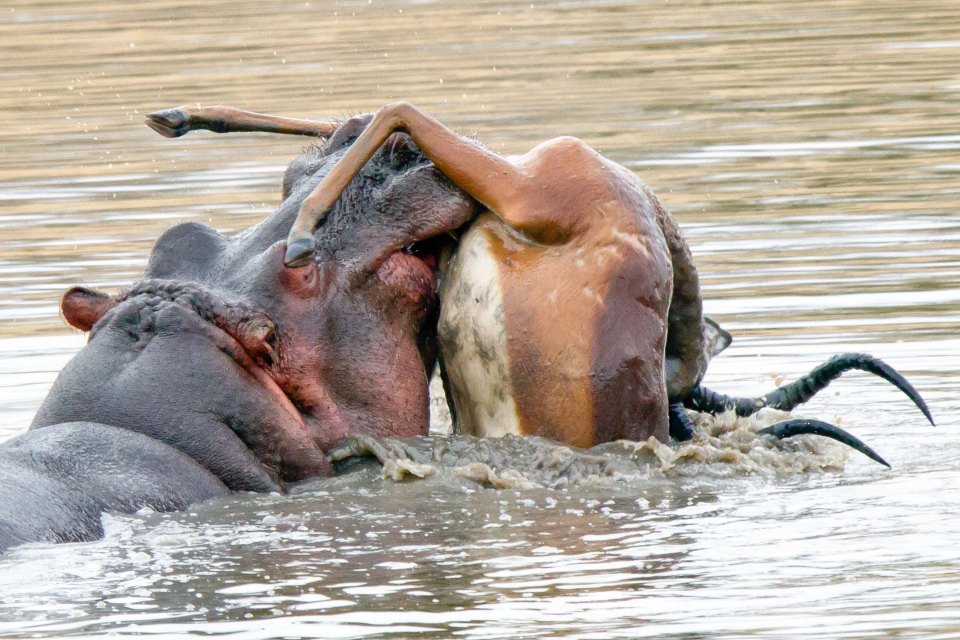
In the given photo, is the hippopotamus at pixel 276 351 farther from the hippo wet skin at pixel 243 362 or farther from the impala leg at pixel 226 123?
the impala leg at pixel 226 123

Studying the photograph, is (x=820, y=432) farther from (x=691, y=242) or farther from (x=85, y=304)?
(x=691, y=242)

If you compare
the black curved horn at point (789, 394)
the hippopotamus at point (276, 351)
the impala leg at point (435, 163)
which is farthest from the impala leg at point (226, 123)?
the black curved horn at point (789, 394)

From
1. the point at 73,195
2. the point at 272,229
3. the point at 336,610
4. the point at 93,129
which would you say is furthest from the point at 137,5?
the point at 336,610

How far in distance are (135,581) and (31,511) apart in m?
0.44

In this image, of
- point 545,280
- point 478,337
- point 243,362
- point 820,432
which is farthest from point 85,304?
point 820,432

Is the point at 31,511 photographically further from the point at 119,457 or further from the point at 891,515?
the point at 891,515

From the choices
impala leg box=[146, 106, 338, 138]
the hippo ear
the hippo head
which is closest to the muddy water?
the hippo head

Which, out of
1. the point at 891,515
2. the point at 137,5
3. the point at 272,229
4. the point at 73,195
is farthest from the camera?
the point at 137,5

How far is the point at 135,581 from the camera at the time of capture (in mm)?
5262

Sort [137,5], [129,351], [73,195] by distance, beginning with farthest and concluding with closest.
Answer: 1. [137,5]
2. [73,195]
3. [129,351]

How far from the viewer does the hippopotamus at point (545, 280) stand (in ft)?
20.5

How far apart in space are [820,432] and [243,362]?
1.83 m

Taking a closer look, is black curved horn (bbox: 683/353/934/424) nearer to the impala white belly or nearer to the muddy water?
the muddy water

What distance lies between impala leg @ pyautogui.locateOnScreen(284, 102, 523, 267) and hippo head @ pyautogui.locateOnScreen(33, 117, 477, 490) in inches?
4.1
